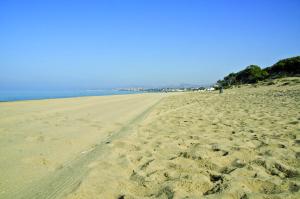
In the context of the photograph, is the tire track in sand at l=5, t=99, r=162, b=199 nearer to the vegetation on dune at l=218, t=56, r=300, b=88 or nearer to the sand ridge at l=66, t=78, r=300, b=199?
the sand ridge at l=66, t=78, r=300, b=199

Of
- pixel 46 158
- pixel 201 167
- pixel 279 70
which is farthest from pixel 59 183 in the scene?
pixel 279 70

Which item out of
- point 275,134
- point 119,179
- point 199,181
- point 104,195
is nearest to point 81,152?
point 119,179

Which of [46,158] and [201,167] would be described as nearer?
[201,167]

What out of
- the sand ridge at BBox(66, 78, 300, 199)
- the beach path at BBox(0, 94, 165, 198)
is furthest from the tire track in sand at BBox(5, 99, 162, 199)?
the sand ridge at BBox(66, 78, 300, 199)

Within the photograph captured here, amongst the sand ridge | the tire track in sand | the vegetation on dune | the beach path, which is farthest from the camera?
the vegetation on dune

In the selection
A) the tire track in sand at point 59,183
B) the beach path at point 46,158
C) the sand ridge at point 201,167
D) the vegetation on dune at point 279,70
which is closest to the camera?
the sand ridge at point 201,167

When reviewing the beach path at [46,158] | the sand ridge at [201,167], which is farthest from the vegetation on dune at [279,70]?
the beach path at [46,158]

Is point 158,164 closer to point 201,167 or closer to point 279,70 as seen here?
point 201,167

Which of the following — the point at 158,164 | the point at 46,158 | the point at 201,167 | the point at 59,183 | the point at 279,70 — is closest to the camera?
the point at 59,183

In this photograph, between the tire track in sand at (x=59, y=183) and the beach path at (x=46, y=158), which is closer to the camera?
the tire track in sand at (x=59, y=183)

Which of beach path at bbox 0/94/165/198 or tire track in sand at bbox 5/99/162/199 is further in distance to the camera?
beach path at bbox 0/94/165/198

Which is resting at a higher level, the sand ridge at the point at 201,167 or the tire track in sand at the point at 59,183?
the sand ridge at the point at 201,167

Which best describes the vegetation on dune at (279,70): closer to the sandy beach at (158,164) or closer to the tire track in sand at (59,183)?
the sandy beach at (158,164)

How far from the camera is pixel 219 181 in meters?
2.94
